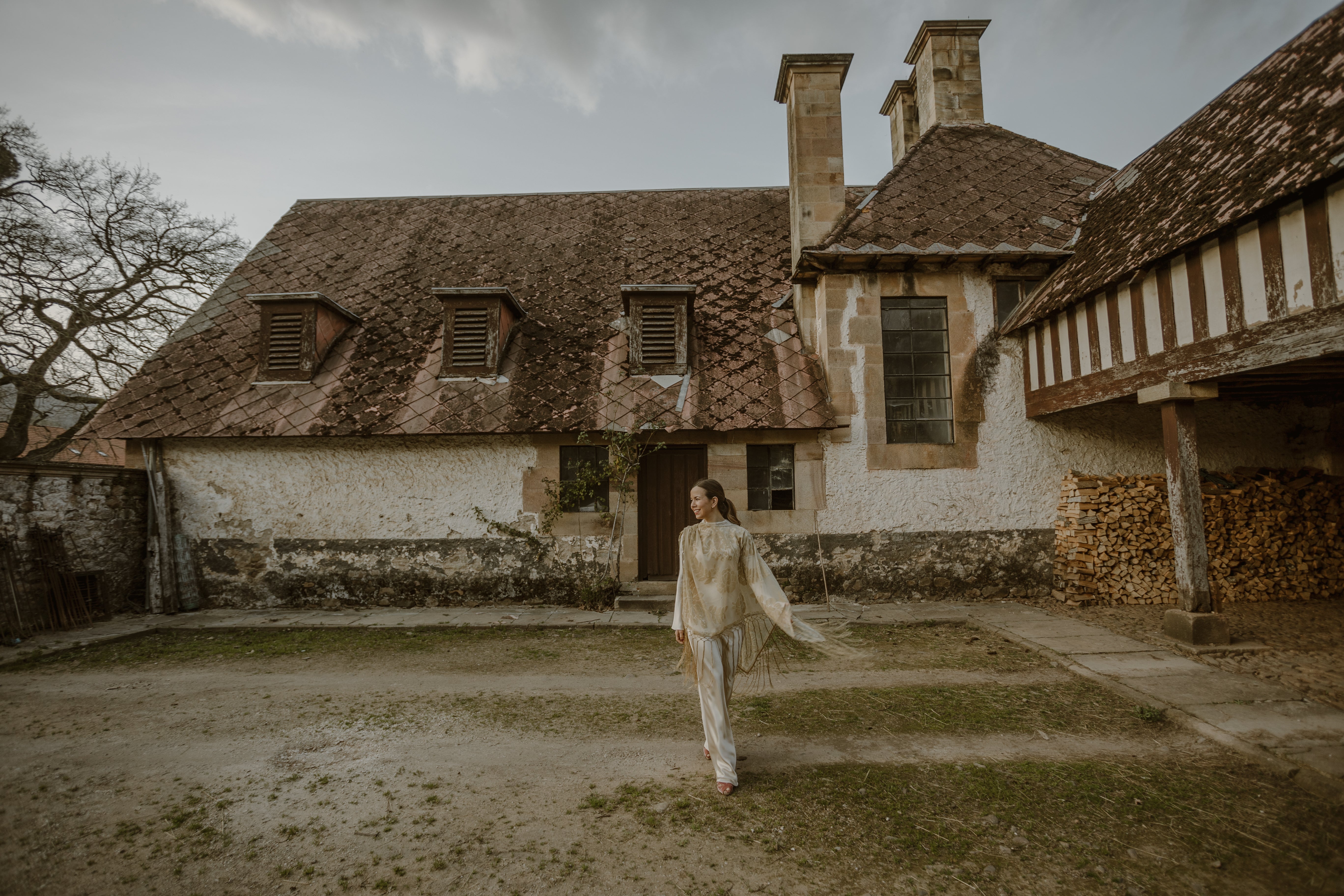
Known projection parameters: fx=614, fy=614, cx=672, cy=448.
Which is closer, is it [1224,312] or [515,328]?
[1224,312]

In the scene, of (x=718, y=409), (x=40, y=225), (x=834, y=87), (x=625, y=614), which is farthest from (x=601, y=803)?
(x=40, y=225)

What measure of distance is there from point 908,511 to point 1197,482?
307 cm

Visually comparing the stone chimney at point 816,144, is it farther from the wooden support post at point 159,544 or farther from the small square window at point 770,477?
the wooden support post at point 159,544

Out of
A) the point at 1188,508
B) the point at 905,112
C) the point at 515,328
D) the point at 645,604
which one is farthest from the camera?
the point at 905,112

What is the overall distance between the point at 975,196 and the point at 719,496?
8201 mm

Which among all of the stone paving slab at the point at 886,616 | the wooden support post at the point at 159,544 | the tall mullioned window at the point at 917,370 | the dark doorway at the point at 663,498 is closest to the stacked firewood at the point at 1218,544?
the tall mullioned window at the point at 917,370

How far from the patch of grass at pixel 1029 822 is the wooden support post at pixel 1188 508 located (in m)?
2.91

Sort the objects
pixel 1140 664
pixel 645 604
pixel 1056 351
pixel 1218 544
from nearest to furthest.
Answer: pixel 1140 664 → pixel 1056 351 → pixel 1218 544 → pixel 645 604

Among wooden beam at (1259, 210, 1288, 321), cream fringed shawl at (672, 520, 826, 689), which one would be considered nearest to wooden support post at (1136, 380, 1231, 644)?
wooden beam at (1259, 210, 1288, 321)

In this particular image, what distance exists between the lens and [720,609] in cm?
351

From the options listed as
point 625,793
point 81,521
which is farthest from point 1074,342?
point 81,521

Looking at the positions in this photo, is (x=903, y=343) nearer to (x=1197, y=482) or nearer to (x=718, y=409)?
(x=718, y=409)

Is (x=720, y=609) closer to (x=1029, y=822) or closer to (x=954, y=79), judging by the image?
A: (x=1029, y=822)

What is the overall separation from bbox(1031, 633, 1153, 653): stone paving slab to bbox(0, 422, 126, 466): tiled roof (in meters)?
13.4
